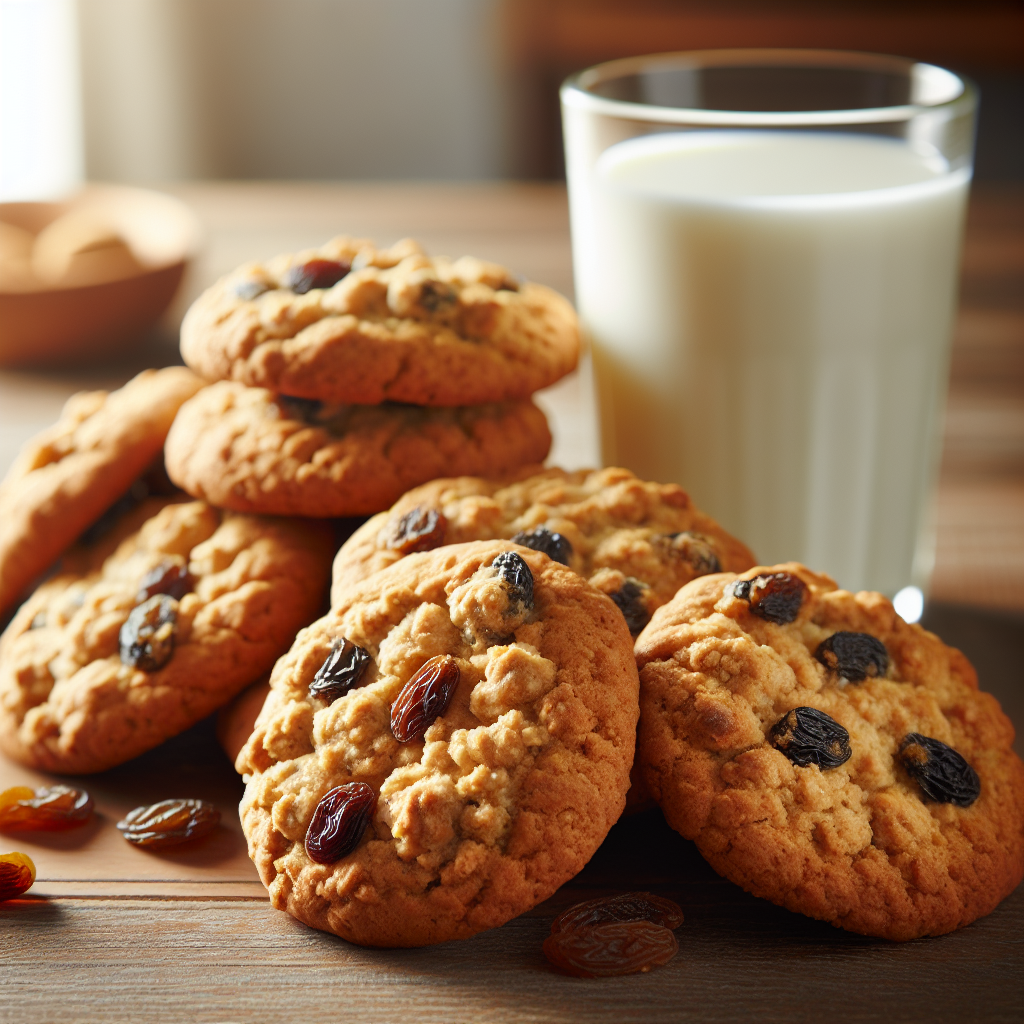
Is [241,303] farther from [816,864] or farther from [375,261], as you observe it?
[816,864]

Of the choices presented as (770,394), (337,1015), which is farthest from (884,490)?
(337,1015)

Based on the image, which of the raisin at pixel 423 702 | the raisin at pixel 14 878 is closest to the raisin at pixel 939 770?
the raisin at pixel 423 702

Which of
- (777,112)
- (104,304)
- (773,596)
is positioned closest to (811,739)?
(773,596)

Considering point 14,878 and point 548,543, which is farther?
point 548,543

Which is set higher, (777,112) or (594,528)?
(777,112)

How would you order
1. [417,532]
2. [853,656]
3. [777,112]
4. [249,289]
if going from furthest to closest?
[777,112]
[249,289]
[417,532]
[853,656]

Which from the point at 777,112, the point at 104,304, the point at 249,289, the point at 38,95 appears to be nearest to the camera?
the point at 249,289

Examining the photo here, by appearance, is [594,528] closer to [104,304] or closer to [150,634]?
[150,634]
